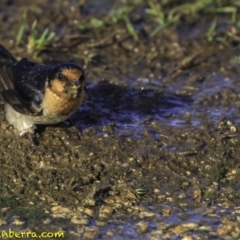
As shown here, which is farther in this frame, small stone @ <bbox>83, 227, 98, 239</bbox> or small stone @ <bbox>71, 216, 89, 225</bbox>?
small stone @ <bbox>71, 216, 89, 225</bbox>

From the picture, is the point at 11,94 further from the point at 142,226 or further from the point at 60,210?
the point at 142,226

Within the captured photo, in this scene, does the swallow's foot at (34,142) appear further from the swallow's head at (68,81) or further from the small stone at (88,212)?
the small stone at (88,212)

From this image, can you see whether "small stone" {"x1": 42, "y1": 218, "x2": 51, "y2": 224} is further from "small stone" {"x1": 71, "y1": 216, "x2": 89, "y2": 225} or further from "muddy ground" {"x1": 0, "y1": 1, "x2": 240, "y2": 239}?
"small stone" {"x1": 71, "y1": 216, "x2": 89, "y2": 225}

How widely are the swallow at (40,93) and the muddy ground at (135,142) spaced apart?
0.16m

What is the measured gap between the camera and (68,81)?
19.1 feet

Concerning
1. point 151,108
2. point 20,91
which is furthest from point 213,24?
point 20,91

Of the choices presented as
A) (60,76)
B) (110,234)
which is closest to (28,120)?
(60,76)

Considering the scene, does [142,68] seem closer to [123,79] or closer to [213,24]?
[123,79]

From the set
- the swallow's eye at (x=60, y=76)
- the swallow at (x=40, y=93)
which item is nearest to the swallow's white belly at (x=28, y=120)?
the swallow at (x=40, y=93)

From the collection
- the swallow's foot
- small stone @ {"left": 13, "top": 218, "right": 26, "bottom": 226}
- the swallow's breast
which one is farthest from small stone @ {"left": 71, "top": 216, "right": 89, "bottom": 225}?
the swallow's breast

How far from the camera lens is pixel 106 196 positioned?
5.48 meters

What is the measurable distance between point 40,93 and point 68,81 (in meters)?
0.37

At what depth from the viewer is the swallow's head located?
577 cm

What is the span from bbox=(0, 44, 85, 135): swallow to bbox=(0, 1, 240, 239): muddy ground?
0.52 feet
